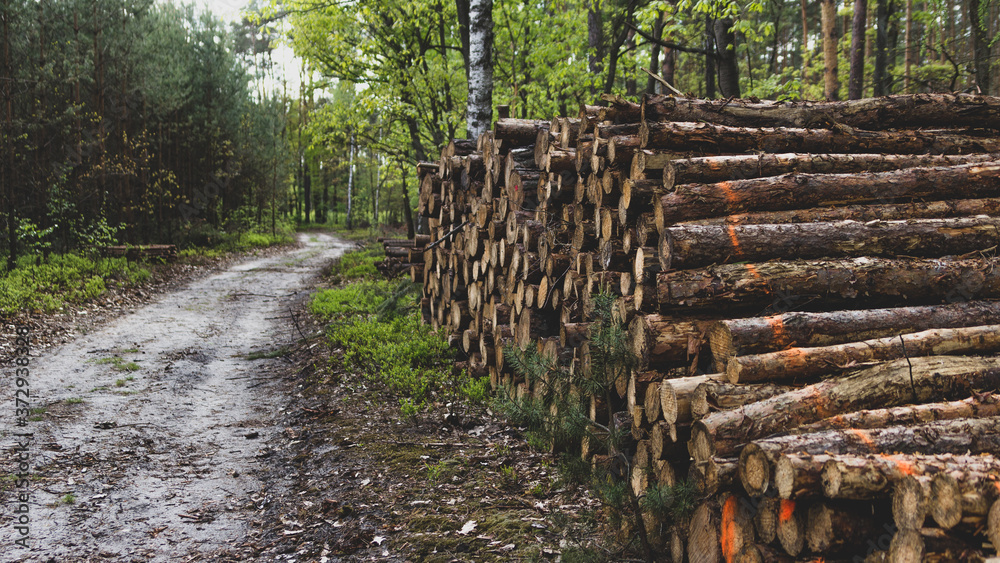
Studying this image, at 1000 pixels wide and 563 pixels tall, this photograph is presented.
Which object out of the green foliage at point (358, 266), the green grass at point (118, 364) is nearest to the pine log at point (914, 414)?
the green grass at point (118, 364)

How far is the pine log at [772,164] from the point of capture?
3.99 m

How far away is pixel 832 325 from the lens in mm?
3279

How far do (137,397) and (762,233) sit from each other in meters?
6.90

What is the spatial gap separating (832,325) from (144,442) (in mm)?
5970

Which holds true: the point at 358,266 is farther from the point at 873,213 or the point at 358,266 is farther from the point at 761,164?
the point at 873,213

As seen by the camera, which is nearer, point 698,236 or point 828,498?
point 828,498

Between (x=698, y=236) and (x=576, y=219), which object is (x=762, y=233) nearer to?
(x=698, y=236)

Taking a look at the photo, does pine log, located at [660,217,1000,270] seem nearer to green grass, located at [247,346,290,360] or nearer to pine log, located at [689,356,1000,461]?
pine log, located at [689,356,1000,461]

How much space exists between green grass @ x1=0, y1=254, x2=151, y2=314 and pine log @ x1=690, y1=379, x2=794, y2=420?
1081 cm

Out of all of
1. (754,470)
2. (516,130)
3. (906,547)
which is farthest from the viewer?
(516,130)

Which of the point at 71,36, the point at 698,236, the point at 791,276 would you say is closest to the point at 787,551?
the point at 791,276

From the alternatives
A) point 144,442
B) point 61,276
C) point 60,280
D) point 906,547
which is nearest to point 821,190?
point 906,547

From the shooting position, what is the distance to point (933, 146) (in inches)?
192

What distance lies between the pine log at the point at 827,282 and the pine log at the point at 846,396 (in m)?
0.63
